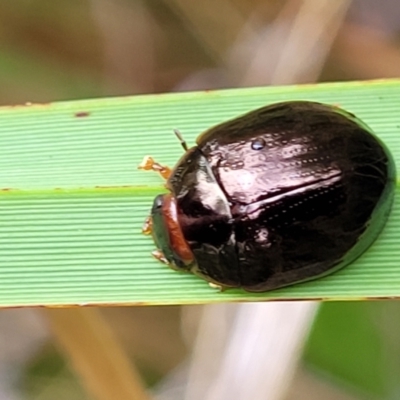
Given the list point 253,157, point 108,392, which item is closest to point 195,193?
point 253,157

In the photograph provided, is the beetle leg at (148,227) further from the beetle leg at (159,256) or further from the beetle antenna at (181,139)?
the beetle antenna at (181,139)

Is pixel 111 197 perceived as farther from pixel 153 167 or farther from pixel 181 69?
pixel 181 69

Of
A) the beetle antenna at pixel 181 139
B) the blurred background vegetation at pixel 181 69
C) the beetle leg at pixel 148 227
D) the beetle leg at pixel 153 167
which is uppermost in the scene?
the beetle antenna at pixel 181 139

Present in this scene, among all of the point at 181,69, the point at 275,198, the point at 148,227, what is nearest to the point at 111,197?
the point at 148,227

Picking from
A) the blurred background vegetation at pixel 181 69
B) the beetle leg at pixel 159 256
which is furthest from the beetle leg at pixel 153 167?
the blurred background vegetation at pixel 181 69

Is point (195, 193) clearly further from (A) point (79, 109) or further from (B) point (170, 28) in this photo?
(B) point (170, 28)

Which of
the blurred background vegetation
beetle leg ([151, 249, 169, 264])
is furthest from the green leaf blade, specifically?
the blurred background vegetation
